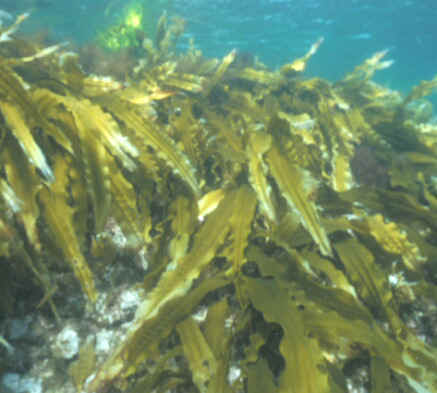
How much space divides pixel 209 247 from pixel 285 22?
27912 mm

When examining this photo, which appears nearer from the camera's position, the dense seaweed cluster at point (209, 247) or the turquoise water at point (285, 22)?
the dense seaweed cluster at point (209, 247)

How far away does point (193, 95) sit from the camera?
2.49m

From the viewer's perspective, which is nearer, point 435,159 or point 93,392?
point 93,392

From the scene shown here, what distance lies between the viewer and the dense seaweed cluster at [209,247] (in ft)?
3.07

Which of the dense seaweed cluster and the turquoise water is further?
the turquoise water

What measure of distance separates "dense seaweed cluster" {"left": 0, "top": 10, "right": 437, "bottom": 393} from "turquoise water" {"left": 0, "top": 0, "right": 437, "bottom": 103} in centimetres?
1856

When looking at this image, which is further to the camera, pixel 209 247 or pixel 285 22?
pixel 285 22

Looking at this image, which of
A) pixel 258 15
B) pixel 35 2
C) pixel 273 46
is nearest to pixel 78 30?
pixel 35 2

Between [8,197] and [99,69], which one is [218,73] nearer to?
[99,69]

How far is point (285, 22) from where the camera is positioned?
77.7 ft

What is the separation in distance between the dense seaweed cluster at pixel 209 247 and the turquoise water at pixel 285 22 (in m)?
18.6

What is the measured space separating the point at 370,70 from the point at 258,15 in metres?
23.8

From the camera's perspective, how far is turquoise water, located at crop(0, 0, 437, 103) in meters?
20.1

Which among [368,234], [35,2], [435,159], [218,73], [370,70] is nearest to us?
[368,234]
